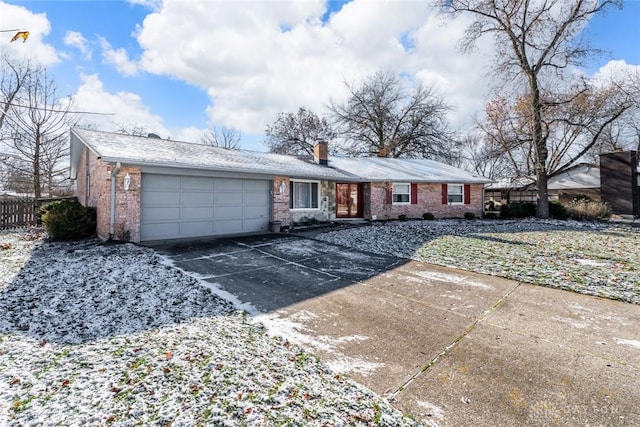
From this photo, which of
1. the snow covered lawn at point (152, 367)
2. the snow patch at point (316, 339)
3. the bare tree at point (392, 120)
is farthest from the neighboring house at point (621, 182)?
the snow covered lawn at point (152, 367)

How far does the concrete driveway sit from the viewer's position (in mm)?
2586

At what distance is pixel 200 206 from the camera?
392 inches

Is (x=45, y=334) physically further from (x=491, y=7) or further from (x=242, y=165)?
(x=491, y=7)

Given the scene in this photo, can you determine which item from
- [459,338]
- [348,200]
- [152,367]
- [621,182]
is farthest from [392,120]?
[152,367]

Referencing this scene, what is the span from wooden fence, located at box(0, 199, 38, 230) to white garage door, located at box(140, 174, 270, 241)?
788 cm

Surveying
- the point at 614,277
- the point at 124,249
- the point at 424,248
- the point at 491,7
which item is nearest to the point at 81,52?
the point at 124,249

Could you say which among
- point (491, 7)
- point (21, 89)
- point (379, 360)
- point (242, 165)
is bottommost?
point (379, 360)

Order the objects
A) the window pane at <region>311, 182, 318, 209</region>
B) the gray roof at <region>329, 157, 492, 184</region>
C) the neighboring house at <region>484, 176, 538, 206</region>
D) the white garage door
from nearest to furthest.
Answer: the white garage door, the window pane at <region>311, 182, 318, 209</region>, the gray roof at <region>329, 157, 492, 184</region>, the neighboring house at <region>484, 176, 538, 206</region>

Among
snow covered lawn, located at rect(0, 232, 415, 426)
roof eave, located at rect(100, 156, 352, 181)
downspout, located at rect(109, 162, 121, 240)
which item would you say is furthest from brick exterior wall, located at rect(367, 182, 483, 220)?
snow covered lawn, located at rect(0, 232, 415, 426)

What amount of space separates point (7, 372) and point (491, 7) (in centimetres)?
2538

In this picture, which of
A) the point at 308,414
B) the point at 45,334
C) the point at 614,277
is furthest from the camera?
the point at 614,277

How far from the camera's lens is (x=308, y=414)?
2312 millimetres

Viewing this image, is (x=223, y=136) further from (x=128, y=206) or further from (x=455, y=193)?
(x=128, y=206)

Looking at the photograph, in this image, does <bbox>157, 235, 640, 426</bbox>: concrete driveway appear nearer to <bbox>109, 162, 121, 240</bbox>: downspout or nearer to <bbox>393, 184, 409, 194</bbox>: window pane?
<bbox>109, 162, 121, 240</bbox>: downspout
